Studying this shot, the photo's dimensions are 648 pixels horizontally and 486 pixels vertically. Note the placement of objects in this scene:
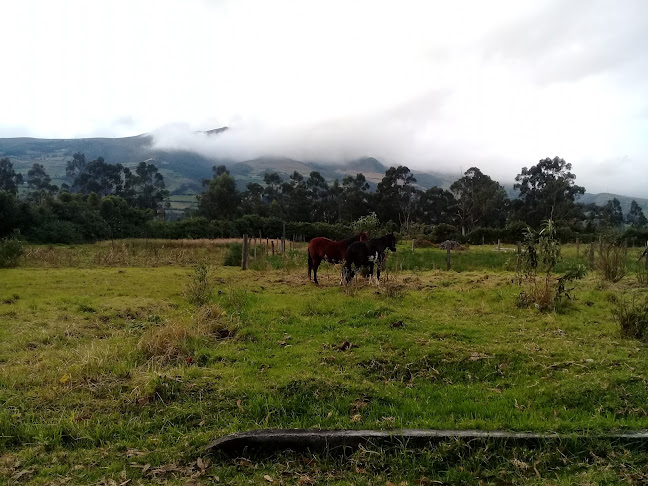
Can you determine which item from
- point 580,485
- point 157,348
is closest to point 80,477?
point 157,348

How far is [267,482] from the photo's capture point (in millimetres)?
3205

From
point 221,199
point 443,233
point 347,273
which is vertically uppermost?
point 221,199

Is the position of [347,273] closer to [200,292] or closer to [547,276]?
[200,292]

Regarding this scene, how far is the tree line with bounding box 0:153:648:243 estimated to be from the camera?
39.8m

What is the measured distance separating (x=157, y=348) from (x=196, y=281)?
4674 mm

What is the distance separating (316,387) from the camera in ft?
14.9

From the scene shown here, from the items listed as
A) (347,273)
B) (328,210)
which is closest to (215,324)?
(347,273)

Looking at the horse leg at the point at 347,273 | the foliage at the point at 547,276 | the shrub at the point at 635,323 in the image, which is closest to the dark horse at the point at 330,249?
the horse leg at the point at 347,273

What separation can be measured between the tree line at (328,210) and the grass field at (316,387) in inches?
1323

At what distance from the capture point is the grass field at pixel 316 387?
3.31 m

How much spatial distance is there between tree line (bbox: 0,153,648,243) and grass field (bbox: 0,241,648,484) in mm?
33600

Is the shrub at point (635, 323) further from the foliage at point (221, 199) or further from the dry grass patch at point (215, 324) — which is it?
the foliage at point (221, 199)

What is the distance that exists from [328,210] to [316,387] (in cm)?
6638

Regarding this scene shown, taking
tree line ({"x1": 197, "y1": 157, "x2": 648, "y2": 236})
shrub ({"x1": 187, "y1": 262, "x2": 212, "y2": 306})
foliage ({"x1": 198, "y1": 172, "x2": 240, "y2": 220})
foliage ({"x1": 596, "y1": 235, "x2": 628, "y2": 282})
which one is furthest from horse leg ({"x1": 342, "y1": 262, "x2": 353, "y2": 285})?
foliage ({"x1": 198, "y1": 172, "x2": 240, "y2": 220})
